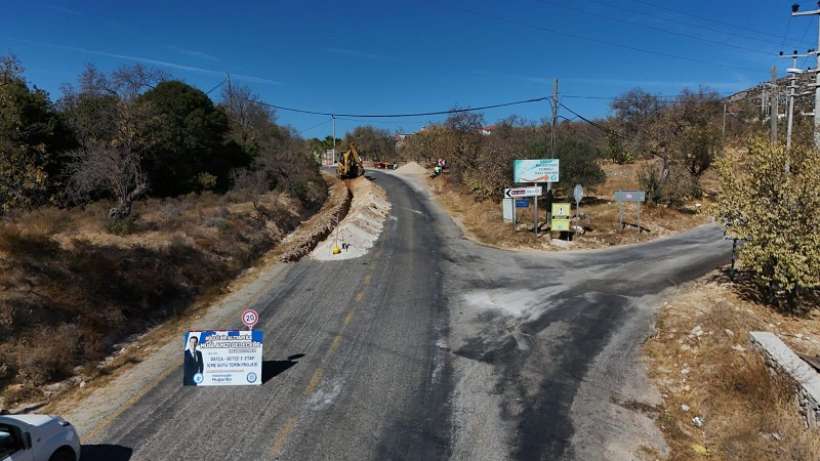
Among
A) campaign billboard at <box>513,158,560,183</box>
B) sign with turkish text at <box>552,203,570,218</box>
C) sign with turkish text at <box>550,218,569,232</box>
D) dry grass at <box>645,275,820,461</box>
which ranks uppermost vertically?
campaign billboard at <box>513,158,560,183</box>

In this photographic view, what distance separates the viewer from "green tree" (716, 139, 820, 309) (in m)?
13.4

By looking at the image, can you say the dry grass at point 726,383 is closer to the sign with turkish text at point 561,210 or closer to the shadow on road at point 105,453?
the shadow on road at point 105,453

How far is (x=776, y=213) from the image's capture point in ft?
45.5

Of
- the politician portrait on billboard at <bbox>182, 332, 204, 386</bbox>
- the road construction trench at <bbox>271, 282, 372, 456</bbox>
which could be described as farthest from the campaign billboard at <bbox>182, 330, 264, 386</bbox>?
the road construction trench at <bbox>271, 282, 372, 456</bbox>

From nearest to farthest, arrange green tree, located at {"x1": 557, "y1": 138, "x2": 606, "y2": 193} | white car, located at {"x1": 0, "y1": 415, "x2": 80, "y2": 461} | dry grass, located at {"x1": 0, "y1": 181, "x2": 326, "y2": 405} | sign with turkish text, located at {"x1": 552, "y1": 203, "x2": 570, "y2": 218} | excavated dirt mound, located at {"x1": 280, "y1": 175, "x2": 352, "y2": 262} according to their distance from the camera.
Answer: white car, located at {"x1": 0, "y1": 415, "x2": 80, "y2": 461}
dry grass, located at {"x1": 0, "y1": 181, "x2": 326, "y2": 405}
excavated dirt mound, located at {"x1": 280, "y1": 175, "x2": 352, "y2": 262}
sign with turkish text, located at {"x1": 552, "y1": 203, "x2": 570, "y2": 218}
green tree, located at {"x1": 557, "y1": 138, "x2": 606, "y2": 193}

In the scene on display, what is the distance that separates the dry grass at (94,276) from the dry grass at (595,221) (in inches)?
518

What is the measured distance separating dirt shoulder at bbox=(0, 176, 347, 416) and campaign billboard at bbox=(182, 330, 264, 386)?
1007 mm

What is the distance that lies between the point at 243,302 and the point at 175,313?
204 centimetres

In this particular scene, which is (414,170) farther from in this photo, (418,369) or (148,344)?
(418,369)

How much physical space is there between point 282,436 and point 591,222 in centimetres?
2574

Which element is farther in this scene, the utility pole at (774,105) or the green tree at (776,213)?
the utility pole at (774,105)

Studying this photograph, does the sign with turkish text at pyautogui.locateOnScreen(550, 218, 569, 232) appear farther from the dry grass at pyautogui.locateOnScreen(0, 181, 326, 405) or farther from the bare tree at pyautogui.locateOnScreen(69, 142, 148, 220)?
the bare tree at pyautogui.locateOnScreen(69, 142, 148, 220)

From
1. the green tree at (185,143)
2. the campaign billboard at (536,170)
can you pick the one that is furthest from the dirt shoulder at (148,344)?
the campaign billboard at (536,170)

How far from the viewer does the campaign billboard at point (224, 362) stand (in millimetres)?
10266
